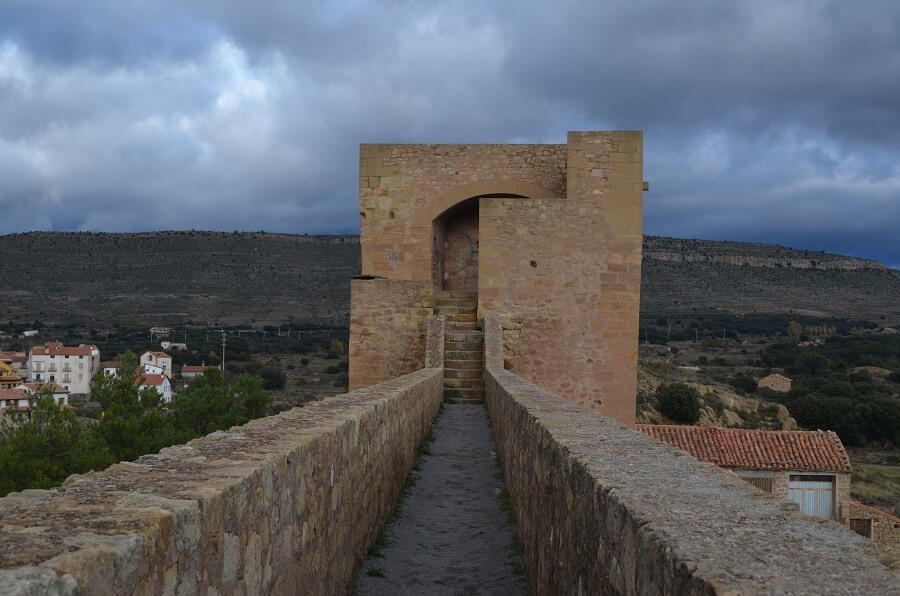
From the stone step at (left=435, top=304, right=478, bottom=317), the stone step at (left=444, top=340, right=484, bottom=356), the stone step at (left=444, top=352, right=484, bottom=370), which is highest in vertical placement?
the stone step at (left=435, top=304, right=478, bottom=317)

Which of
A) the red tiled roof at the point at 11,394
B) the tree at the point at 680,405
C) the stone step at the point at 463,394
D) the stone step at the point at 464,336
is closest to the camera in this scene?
the stone step at the point at 463,394

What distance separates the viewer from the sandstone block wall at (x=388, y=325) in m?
13.7

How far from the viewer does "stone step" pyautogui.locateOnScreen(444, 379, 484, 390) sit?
1233 cm

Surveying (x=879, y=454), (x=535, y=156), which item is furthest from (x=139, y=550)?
(x=879, y=454)

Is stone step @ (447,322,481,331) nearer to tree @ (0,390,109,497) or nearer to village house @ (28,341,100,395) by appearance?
tree @ (0,390,109,497)

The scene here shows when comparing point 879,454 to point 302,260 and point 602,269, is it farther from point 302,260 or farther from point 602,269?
point 302,260

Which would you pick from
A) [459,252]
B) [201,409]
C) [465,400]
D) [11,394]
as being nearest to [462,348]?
[465,400]

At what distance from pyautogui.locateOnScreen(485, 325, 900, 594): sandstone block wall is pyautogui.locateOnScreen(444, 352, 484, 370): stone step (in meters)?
8.62

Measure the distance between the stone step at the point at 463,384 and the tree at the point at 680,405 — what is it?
829 inches

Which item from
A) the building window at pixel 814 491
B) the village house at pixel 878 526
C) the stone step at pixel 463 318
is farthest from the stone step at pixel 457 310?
the building window at pixel 814 491

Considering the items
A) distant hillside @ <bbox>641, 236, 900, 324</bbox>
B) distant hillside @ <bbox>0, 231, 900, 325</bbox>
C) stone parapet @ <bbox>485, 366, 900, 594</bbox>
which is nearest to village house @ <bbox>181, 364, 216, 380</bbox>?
distant hillside @ <bbox>0, 231, 900, 325</bbox>

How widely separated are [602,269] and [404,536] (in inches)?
363

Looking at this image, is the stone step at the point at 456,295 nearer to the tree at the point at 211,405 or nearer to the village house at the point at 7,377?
the tree at the point at 211,405

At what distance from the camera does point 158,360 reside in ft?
173
